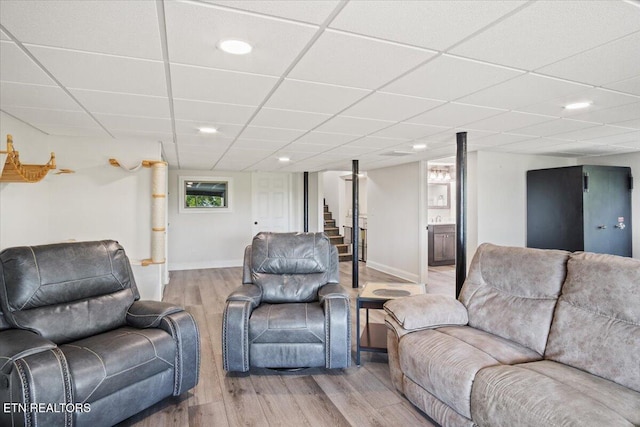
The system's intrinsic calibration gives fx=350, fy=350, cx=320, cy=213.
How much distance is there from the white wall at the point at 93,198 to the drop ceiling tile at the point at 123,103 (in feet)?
4.10

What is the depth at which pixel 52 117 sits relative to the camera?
3096 millimetres

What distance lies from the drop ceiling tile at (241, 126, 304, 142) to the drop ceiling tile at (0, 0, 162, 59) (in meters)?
1.82

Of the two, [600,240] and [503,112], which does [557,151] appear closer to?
[600,240]

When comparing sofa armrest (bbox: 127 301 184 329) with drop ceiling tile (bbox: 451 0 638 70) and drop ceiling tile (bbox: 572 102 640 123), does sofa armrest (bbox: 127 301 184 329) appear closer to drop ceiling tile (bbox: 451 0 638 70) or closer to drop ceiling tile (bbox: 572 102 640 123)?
drop ceiling tile (bbox: 451 0 638 70)

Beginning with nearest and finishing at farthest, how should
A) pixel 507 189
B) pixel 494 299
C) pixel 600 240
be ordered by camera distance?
1. pixel 494 299
2. pixel 600 240
3. pixel 507 189

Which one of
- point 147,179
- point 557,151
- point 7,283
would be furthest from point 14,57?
point 557,151

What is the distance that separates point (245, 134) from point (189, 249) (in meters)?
4.57

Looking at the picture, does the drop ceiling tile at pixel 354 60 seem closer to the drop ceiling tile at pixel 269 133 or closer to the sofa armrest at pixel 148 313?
the drop ceiling tile at pixel 269 133

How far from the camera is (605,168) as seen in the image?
5078mm

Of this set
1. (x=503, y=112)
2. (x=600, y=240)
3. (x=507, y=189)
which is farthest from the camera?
(x=507, y=189)

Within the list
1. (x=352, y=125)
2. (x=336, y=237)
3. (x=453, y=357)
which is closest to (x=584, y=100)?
(x=352, y=125)

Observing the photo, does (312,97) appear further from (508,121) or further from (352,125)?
(508,121)

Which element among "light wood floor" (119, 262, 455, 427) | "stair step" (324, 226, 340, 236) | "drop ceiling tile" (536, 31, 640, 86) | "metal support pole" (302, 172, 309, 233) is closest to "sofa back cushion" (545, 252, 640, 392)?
"light wood floor" (119, 262, 455, 427)

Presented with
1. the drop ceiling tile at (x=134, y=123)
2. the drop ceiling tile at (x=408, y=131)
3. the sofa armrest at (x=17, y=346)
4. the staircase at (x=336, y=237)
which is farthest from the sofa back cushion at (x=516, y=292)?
the staircase at (x=336, y=237)
